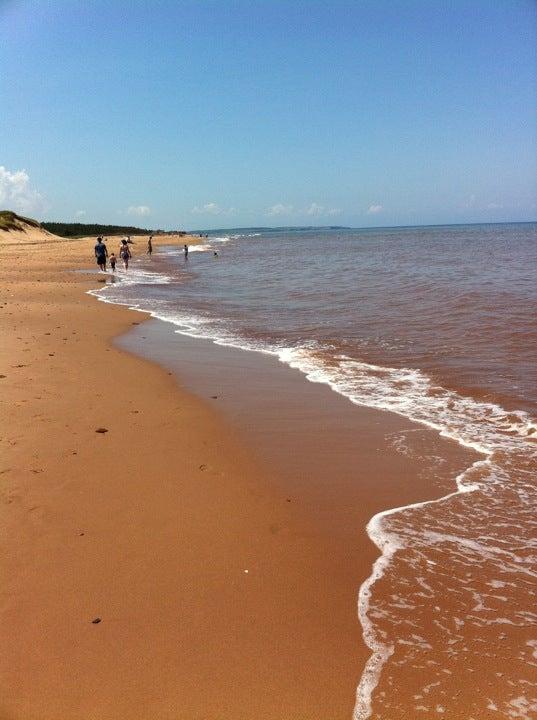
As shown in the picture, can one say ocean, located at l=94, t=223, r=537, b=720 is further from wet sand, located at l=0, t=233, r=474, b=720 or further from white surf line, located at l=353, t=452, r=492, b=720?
wet sand, located at l=0, t=233, r=474, b=720

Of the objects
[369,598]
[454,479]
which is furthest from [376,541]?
[454,479]

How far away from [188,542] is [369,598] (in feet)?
4.50

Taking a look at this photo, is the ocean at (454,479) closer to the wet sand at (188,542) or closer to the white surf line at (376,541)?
the white surf line at (376,541)

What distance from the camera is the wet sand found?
8.64ft

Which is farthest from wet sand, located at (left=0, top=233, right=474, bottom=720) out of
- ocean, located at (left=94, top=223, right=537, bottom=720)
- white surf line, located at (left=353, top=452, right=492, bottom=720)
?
ocean, located at (left=94, top=223, right=537, bottom=720)

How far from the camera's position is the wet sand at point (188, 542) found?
2.63m

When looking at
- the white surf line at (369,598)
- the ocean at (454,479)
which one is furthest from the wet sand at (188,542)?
the ocean at (454,479)

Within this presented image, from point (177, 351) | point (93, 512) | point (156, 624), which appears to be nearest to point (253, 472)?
point (93, 512)

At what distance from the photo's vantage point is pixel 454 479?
4.90m

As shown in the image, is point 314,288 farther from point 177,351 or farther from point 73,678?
point 73,678

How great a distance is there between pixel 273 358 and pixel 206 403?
10.0 ft

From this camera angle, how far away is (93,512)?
4.19m

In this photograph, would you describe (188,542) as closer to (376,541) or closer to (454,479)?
(376,541)

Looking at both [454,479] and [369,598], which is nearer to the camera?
[369,598]
